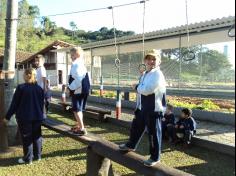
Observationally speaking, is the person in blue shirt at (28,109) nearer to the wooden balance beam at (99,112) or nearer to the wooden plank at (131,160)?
the wooden plank at (131,160)

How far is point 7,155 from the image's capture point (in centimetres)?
754

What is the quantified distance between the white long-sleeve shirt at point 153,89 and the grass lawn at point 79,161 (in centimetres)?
177

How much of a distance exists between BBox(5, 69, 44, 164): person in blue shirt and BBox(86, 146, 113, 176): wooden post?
1569mm

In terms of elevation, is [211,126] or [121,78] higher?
[121,78]

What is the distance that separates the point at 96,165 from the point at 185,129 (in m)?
2.51

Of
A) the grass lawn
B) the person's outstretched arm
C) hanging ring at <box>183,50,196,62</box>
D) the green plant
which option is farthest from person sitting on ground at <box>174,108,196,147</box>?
the green plant

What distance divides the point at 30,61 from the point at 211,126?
3315cm

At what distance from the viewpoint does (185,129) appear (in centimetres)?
774

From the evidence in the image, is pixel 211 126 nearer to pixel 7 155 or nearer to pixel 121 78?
pixel 7 155

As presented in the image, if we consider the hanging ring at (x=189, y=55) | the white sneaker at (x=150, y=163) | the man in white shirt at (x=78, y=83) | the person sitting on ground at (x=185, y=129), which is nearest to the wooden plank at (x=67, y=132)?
the man in white shirt at (x=78, y=83)

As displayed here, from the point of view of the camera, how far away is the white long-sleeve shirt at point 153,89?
481 centimetres

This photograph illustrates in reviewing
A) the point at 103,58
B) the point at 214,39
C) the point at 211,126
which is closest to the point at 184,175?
the point at 211,126

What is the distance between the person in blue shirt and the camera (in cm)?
698

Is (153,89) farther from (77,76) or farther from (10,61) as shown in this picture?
(10,61)
